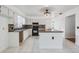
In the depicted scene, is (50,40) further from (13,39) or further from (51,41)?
(13,39)

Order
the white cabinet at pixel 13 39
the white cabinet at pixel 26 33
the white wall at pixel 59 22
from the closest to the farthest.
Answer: the white cabinet at pixel 13 39 → the white cabinet at pixel 26 33 → the white wall at pixel 59 22

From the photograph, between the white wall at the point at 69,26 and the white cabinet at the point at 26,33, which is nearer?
the white cabinet at the point at 26,33

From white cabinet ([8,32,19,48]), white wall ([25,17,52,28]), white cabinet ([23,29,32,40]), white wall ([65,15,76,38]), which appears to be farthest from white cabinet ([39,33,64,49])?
white wall ([25,17,52,28])

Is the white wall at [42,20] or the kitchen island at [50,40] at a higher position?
the white wall at [42,20]

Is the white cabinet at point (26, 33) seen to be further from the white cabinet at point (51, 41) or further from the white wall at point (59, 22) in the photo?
the white cabinet at point (51, 41)

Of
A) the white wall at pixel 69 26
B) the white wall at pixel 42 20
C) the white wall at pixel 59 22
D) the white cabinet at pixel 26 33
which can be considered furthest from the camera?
the white wall at pixel 42 20

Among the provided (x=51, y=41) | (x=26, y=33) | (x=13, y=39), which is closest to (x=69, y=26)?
(x=26, y=33)

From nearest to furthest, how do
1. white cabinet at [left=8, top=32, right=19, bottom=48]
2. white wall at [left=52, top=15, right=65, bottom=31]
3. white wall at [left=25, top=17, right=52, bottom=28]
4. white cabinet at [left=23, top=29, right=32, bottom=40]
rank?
white cabinet at [left=8, top=32, right=19, bottom=48] → white cabinet at [left=23, top=29, right=32, bottom=40] → white wall at [left=52, top=15, right=65, bottom=31] → white wall at [left=25, top=17, right=52, bottom=28]

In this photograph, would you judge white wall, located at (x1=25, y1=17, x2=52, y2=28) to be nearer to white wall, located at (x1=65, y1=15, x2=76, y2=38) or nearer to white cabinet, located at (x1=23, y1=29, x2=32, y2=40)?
white cabinet, located at (x1=23, y1=29, x2=32, y2=40)

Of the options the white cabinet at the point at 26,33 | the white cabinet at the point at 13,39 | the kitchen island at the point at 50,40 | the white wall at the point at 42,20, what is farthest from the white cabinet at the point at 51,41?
Answer: the white wall at the point at 42,20

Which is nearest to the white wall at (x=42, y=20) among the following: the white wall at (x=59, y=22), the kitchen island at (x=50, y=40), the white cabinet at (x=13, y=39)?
the white wall at (x=59, y=22)
